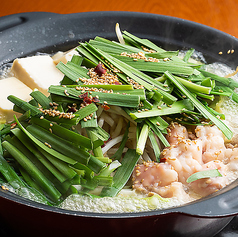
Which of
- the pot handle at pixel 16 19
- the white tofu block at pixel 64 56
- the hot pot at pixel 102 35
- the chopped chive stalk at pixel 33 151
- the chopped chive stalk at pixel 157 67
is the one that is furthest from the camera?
the pot handle at pixel 16 19

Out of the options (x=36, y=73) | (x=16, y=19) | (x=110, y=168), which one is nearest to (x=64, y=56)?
(x=36, y=73)

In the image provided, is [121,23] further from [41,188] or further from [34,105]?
[41,188]

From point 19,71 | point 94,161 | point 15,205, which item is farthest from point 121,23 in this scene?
point 15,205

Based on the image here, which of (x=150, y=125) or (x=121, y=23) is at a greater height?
(x=121, y=23)

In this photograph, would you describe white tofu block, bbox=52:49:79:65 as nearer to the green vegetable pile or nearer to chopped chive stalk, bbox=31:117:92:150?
the green vegetable pile

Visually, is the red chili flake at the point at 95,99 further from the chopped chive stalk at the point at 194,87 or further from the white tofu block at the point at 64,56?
the white tofu block at the point at 64,56

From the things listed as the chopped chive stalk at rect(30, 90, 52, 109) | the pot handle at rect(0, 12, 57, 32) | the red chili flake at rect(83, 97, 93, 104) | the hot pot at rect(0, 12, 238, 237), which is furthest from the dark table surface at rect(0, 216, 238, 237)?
the pot handle at rect(0, 12, 57, 32)

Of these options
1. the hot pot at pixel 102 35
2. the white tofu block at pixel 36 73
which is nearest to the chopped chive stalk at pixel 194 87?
the hot pot at pixel 102 35
